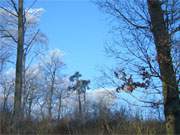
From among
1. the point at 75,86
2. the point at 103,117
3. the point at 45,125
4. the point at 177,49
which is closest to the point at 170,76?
the point at 177,49

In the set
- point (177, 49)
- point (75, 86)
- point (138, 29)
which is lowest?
point (177, 49)

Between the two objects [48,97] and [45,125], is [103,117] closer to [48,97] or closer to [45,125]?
[45,125]

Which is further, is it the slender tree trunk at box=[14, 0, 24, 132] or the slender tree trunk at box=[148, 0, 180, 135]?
the slender tree trunk at box=[14, 0, 24, 132]

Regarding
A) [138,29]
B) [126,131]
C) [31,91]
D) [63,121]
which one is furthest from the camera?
[31,91]

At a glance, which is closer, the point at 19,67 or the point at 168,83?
the point at 168,83

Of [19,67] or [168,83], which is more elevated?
[19,67]

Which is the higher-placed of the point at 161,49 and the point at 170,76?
the point at 161,49

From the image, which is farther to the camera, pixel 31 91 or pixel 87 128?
pixel 31 91

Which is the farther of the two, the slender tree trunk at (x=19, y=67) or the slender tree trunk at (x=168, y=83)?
the slender tree trunk at (x=19, y=67)

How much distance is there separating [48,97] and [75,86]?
757 centimetres

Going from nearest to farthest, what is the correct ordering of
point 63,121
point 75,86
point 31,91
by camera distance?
point 63,121 → point 31,91 → point 75,86

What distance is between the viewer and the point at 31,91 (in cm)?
6525

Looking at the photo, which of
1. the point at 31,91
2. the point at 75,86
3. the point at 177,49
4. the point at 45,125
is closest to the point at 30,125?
the point at 45,125

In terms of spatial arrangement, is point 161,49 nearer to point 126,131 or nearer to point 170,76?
point 170,76
